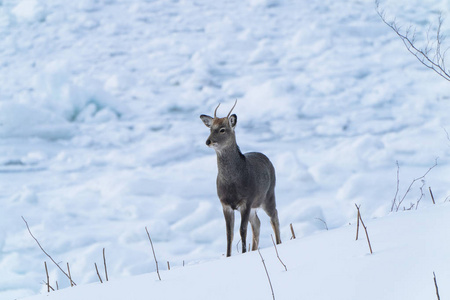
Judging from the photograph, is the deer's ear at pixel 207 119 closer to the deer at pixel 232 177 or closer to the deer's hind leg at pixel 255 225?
the deer at pixel 232 177

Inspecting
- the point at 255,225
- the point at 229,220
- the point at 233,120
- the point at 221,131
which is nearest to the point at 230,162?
the point at 221,131

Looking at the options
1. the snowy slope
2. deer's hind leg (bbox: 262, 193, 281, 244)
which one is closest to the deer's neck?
deer's hind leg (bbox: 262, 193, 281, 244)

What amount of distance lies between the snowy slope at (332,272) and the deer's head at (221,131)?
1653 mm

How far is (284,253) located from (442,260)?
101 cm

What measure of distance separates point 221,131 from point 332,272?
257cm

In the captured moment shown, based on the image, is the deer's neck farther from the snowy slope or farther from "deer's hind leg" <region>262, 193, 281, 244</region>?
the snowy slope

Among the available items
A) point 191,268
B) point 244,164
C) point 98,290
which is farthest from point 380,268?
point 244,164

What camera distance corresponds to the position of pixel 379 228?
127 inches

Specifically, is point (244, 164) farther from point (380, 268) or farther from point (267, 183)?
point (380, 268)

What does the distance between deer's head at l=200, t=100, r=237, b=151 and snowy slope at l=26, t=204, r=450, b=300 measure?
1.65m

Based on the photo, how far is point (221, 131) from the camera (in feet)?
16.1

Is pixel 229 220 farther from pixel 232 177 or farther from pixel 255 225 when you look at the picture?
pixel 255 225

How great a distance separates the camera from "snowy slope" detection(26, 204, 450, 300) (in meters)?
2.25

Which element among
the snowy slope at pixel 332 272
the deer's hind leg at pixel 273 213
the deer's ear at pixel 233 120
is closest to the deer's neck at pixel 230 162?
the deer's ear at pixel 233 120
